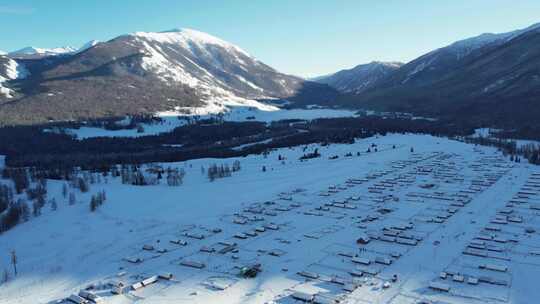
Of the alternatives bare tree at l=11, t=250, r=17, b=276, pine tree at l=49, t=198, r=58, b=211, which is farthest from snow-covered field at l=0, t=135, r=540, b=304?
pine tree at l=49, t=198, r=58, b=211

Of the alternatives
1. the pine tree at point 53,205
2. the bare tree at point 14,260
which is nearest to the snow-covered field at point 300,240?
the bare tree at point 14,260

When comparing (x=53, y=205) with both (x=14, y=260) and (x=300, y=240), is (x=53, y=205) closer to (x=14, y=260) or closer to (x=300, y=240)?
(x=14, y=260)

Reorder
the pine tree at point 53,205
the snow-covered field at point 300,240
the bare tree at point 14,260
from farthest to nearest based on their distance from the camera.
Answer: the pine tree at point 53,205, the bare tree at point 14,260, the snow-covered field at point 300,240

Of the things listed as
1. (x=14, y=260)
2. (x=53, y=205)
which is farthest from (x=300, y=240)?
(x=53, y=205)

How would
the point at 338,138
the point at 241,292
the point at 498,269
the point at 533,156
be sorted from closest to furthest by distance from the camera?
the point at 241,292, the point at 498,269, the point at 533,156, the point at 338,138

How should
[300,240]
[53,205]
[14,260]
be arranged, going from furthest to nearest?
1. [53,205]
2. [300,240]
3. [14,260]

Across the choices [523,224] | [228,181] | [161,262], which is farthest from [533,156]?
[161,262]

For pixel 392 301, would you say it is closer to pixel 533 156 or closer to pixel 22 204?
pixel 22 204

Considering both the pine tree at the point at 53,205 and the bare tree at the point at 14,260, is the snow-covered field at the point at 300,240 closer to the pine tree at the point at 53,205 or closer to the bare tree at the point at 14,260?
the bare tree at the point at 14,260
